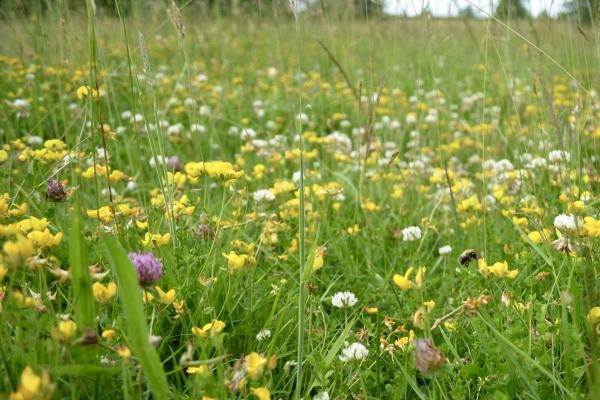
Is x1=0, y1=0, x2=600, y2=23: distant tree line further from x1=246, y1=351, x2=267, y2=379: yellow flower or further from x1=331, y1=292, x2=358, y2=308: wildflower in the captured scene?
x1=246, y1=351, x2=267, y2=379: yellow flower

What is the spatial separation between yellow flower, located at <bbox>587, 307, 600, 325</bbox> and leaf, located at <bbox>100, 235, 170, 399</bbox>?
682mm

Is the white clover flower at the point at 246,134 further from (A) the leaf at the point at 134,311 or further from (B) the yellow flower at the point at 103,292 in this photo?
(A) the leaf at the point at 134,311

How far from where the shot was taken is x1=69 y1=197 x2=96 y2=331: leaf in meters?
0.89

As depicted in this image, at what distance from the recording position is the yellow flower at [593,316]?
966 millimetres

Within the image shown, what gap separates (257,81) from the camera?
464 centimetres

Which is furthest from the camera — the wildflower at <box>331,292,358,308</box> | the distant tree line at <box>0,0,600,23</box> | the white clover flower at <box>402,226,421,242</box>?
the distant tree line at <box>0,0,600,23</box>

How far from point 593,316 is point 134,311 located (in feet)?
2.40

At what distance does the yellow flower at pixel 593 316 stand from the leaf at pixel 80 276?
0.80m

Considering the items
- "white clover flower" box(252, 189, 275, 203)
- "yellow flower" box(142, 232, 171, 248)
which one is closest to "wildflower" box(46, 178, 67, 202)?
"yellow flower" box(142, 232, 171, 248)

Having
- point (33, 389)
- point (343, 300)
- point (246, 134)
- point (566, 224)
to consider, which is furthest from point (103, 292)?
point (246, 134)

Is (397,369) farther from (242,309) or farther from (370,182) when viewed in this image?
(370,182)

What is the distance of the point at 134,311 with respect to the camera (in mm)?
851

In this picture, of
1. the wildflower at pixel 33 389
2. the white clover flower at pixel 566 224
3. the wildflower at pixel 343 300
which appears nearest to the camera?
the wildflower at pixel 33 389

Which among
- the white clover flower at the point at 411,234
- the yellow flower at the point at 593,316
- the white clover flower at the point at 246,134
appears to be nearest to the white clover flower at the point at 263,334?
the yellow flower at the point at 593,316
